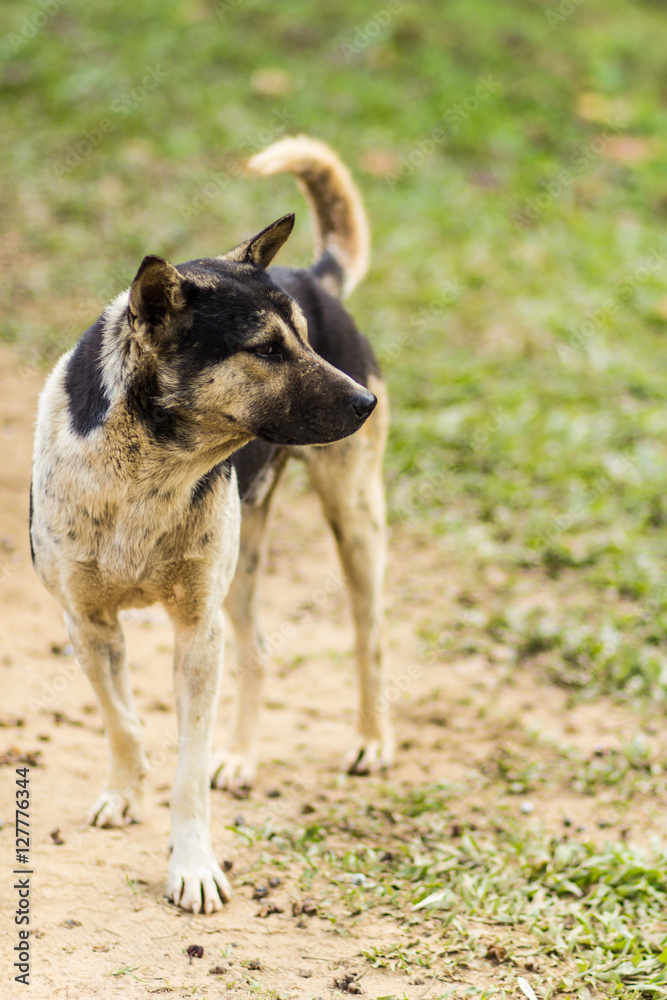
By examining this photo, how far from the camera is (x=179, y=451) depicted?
311 centimetres

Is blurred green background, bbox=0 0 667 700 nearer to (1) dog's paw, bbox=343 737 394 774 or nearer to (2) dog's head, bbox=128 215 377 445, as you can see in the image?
(1) dog's paw, bbox=343 737 394 774

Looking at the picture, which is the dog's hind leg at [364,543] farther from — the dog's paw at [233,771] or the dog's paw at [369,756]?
the dog's paw at [233,771]

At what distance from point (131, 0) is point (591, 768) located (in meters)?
12.0

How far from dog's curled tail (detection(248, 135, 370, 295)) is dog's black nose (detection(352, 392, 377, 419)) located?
1.48m

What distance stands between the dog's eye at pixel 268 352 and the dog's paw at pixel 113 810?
1780 millimetres

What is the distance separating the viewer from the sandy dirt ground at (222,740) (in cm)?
301

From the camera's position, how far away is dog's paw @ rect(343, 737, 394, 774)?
4617 millimetres

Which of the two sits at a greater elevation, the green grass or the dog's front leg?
the dog's front leg

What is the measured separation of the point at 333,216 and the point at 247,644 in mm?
2082

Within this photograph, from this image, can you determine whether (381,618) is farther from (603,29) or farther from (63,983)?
(603,29)

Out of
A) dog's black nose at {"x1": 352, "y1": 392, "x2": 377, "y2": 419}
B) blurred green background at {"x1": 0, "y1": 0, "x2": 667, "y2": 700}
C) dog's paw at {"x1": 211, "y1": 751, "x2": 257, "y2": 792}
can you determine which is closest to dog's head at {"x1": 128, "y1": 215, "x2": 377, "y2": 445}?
dog's black nose at {"x1": 352, "y1": 392, "x2": 377, "y2": 419}

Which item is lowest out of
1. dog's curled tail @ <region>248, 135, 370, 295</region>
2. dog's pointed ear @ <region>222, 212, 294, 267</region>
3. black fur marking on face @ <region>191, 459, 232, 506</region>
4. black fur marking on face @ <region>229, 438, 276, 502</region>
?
black fur marking on face @ <region>229, 438, 276, 502</region>

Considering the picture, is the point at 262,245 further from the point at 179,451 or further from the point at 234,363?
the point at 179,451

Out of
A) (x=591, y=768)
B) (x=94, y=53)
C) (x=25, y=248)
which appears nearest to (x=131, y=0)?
(x=94, y=53)
